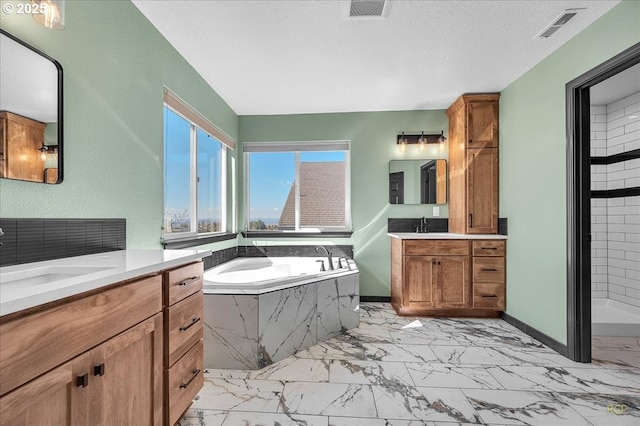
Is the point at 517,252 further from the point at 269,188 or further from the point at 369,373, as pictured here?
the point at 269,188

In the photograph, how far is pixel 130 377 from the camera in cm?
114

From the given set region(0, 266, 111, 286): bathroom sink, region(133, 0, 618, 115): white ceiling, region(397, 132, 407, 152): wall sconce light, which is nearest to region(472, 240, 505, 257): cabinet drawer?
region(397, 132, 407, 152): wall sconce light

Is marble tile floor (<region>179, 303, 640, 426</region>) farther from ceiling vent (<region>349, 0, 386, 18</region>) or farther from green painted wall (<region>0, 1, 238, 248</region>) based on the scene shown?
ceiling vent (<region>349, 0, 386, 18</region>)

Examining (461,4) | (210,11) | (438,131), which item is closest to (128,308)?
(210,11)

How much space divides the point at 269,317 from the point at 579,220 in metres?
2.38

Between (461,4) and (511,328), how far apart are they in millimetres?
2835

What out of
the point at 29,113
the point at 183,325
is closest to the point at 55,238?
the point at 29,113

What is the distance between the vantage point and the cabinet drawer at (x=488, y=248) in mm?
3303

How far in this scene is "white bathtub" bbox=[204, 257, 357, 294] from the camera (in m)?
2.24

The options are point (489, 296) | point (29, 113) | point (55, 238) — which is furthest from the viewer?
point (489, 296)

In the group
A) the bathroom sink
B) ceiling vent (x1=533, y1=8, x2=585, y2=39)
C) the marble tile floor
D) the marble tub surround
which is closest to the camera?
the bathroom sink

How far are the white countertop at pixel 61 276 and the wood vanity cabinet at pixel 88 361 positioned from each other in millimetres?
52

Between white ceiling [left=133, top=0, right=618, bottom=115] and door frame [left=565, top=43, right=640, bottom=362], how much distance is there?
581 millimetres

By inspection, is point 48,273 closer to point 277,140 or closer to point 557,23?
point 277,140
